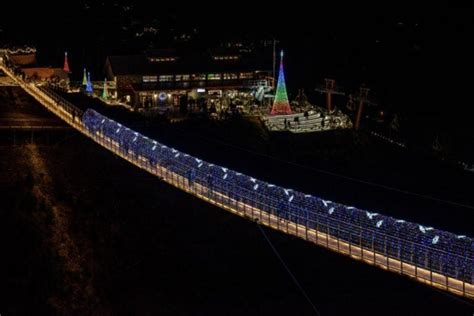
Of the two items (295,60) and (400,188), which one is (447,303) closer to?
(400,188)

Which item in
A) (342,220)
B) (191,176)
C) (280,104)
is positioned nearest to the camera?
(342,220)

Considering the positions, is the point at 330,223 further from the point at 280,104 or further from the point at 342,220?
the point at 280,104

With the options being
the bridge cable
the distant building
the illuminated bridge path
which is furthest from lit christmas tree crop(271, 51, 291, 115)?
the bridge cable

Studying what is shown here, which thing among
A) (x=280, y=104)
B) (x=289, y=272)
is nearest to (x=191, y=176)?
(x=289, y=272)

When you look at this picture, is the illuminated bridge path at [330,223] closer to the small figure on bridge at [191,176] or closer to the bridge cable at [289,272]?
the small figure on bridge at [191,176]

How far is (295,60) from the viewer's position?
102 feet

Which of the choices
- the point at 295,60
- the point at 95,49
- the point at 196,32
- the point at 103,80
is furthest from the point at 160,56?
the point at 196,32

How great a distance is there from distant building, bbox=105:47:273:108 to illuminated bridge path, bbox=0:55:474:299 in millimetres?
9369

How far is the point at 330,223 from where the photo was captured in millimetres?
11375

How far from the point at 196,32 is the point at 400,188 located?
22.2m

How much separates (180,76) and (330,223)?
1407 cm

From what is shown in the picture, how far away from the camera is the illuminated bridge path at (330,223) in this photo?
994 centimetres

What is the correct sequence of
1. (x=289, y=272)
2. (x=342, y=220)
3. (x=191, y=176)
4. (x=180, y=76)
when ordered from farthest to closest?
(x=180, y=76) < (x=191, y=176) < (x=289, y=272) < (x=342, y=220)

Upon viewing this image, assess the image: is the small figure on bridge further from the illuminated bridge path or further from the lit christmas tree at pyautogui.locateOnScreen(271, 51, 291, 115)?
the lit christmas tree at pyautogui.locateOnScreen(271, 51, 291, 115)
